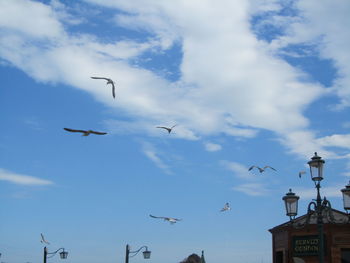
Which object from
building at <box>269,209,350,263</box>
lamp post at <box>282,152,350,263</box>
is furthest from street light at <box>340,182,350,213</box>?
building at <box>269,209,350,263</box>

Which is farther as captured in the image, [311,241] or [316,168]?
[311,241]

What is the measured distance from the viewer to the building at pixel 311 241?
81.9 feet

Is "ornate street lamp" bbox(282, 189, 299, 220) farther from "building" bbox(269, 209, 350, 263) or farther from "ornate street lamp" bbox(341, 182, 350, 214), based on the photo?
"building" bbox(269, 209, 350, 263)

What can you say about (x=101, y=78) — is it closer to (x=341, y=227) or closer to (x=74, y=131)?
(x=74, y=131)

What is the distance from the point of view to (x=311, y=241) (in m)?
25.9

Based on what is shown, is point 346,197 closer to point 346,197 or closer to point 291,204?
point 346,197

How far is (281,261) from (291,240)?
239cm

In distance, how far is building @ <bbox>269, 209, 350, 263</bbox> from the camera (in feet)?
81.9

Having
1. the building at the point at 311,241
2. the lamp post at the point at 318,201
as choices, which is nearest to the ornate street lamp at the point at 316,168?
the lamp post at the point at 318,201

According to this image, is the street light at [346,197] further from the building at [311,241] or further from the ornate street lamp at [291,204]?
the building at [311,241]

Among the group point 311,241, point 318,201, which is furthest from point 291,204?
point 311,241

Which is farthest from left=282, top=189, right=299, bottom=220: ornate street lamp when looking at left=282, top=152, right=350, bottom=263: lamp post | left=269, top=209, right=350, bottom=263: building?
left=269, top=209, right=350, bottom=263: building

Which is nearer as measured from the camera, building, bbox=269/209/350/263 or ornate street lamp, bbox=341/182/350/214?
ornate street lamp, bbox=341/182/350/214

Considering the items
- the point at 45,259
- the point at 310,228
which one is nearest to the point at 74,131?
the point at 310,228
